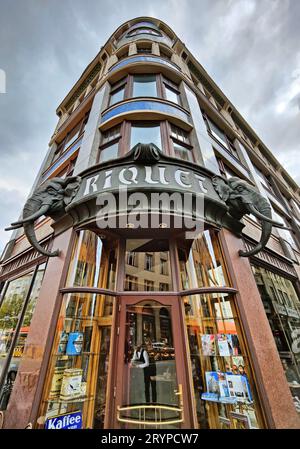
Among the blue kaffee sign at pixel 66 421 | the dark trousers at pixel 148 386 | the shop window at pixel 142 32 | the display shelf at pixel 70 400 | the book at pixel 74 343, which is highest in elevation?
the shop window at pixel 142 32

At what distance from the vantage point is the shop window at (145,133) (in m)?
5.62

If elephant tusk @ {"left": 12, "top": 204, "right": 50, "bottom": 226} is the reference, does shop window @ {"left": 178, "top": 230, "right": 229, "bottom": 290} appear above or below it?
below

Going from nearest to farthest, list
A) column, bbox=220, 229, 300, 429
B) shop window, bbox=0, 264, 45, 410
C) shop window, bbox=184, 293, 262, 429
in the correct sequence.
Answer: column, bbox=220, 229, 300, 429, shop window, bbox=184, 293, 262, 429, shop window, bbox=0, 264, 45, 410

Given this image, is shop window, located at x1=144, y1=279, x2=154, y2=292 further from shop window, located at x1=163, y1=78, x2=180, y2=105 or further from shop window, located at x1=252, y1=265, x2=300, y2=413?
shop window, located at x1=163, y1=78, x2=180, y2=105

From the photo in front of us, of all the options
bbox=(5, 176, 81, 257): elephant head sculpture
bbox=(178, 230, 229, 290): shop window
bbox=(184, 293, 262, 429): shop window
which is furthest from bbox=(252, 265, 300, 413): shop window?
bbox=(5, 176, 81, 257): elephant head sculpture

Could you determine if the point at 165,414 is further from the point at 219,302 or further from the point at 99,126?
the point at 99,126

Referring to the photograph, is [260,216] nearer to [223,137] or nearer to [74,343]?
[74,343]

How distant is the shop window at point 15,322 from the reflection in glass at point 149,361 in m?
2.55

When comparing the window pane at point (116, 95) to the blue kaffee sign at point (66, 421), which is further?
the window pane at point (116, 95)

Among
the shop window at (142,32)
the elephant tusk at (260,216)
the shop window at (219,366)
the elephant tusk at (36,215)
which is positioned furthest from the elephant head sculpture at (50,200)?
the shop window at (142,32)

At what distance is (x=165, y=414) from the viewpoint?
10.2ft

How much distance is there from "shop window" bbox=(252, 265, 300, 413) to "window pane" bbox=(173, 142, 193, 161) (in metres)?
3.64

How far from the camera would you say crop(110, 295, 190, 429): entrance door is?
3.07m

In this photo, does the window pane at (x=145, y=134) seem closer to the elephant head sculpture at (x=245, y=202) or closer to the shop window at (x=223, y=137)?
the elephant head sculpture at (x=245, y=202)
